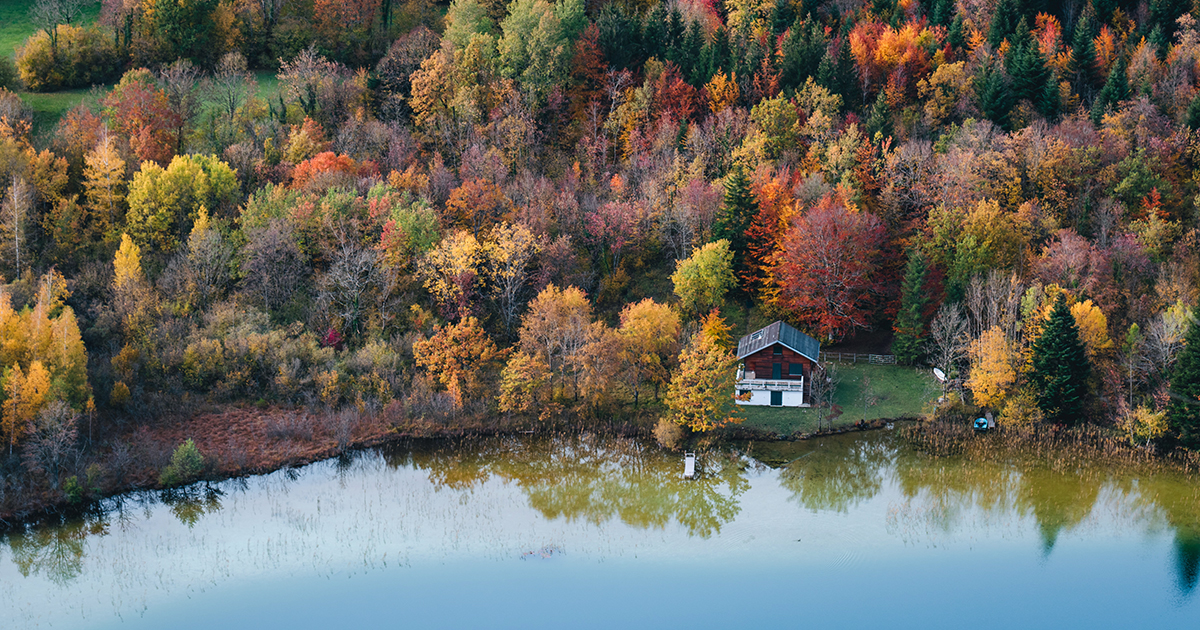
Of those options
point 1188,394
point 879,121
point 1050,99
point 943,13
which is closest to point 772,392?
point 1188,394

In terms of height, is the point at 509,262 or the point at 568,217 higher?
the point at 568,217

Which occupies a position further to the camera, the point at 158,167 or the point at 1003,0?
the point at 1003,0

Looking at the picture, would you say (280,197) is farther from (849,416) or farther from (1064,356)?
(1064,356)

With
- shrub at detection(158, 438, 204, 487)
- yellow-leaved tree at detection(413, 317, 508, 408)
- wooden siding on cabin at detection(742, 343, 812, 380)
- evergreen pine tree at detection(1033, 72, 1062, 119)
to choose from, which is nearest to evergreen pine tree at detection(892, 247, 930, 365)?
wooden siding on cabin at detection(742, 343, 812, 380)

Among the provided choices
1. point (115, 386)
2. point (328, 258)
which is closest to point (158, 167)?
point (328, 258)

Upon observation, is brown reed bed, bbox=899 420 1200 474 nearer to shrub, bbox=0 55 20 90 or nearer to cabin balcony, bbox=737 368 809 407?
cabin balcony, bbox=737 368 809 407

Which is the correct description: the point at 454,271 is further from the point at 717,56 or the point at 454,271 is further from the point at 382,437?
the point at 717,56

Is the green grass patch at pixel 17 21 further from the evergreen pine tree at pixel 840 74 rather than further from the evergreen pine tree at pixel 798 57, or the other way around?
the evergreen pine tree at pixel 840 74
